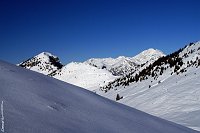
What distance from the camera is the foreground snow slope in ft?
9.32

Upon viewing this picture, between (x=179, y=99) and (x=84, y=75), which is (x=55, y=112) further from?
(x=84, y=75)

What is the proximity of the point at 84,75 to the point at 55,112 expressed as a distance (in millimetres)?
81696

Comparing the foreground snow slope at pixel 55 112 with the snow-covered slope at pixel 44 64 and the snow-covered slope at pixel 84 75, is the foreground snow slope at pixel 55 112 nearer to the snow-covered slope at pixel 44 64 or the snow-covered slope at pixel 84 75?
the snow-covered slope at pixel 84 75

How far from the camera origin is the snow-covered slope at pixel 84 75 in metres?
75.6

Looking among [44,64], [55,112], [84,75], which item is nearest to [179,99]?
[55,112]

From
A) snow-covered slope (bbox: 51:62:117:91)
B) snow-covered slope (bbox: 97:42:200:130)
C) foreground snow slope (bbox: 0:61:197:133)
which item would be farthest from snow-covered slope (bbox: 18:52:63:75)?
foreground snow slope (bbox: 0:61:197:133)

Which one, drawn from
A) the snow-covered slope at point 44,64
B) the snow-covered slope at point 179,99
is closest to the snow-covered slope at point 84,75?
the snow-covered slope at point 44,64

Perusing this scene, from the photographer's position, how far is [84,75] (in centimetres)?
8500

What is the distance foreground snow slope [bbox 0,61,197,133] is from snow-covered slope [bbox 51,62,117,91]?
6589 centimetres

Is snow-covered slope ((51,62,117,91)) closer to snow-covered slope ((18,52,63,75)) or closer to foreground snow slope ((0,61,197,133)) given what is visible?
snow-covered slope ((18,52,63,75))

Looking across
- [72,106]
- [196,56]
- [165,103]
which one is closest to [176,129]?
[72,106]

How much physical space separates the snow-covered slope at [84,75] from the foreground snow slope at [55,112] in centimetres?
6589

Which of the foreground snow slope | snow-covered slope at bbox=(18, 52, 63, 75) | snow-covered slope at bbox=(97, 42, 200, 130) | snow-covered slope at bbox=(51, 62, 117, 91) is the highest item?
snow-covered slope at bbox=(18, 52, 63, 75)

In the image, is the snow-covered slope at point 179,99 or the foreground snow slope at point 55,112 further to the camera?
the snow-covered slope at point 179,99
